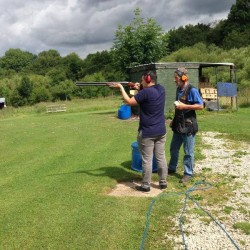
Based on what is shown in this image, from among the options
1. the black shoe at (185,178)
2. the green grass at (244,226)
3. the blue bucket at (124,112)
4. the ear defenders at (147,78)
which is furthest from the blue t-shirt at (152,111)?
the blue bucket at (124,112)

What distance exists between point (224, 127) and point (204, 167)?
19.0 feet

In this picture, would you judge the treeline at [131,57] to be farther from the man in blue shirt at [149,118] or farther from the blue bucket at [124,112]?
the man in blue shirt at [149,118]

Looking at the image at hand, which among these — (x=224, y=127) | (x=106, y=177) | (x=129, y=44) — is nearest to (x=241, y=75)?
(x=129, y=44)

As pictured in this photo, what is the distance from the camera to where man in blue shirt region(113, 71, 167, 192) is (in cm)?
558

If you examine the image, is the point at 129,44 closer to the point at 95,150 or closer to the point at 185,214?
the point at 95,150

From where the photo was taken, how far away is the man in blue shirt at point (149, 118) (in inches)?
220

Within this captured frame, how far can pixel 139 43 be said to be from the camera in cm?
2044

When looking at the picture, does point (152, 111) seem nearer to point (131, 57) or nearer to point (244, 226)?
point (244, 226)

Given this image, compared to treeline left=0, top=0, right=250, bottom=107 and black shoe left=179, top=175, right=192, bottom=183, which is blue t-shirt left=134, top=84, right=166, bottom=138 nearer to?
black shoe left=179, top=175, right=192, bottom=183

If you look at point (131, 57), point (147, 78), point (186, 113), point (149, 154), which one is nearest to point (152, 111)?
point (147, 78)

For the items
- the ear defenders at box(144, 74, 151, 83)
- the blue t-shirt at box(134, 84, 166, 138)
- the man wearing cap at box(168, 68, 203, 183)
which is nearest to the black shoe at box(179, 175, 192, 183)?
the man wearing cap at box(168, 68, 203, 183)

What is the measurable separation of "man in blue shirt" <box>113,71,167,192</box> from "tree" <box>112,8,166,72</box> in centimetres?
1503

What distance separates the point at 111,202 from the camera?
554cm

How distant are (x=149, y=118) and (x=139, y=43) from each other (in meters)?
15.5
